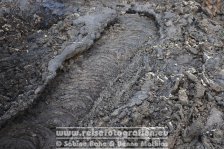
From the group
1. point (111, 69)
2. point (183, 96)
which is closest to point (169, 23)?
point (111, 69)

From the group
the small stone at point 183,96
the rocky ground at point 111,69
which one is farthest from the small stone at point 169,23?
the small stone at point 183,96

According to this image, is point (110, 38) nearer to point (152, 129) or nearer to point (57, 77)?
point (57, 77)

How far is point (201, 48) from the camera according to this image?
541 centimetres

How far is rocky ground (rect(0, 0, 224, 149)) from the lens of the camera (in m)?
4.25

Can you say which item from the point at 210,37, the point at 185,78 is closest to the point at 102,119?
the point at 185,78

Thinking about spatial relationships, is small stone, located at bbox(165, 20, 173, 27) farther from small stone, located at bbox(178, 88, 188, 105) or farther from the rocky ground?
small stone, located at bbox(178, 88, 188, 105)

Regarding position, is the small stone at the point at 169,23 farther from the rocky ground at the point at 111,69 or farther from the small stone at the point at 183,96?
the small stone at the point at 183,96

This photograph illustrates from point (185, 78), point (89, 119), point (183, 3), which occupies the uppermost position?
point (183, 3)

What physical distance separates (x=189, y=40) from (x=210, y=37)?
0.42 metres

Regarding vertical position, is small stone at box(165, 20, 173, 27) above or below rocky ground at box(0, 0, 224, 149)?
above

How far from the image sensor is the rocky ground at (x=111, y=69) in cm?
425

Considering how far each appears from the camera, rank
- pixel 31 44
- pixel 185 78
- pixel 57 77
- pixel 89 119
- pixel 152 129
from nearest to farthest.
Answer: pixel 152 129, pixel 89 119, pixel 185 78, pixel 57 77, pixel 31 44

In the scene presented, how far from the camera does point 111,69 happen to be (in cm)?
521

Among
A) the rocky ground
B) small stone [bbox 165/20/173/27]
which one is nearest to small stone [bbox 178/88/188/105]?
the rocky ground
